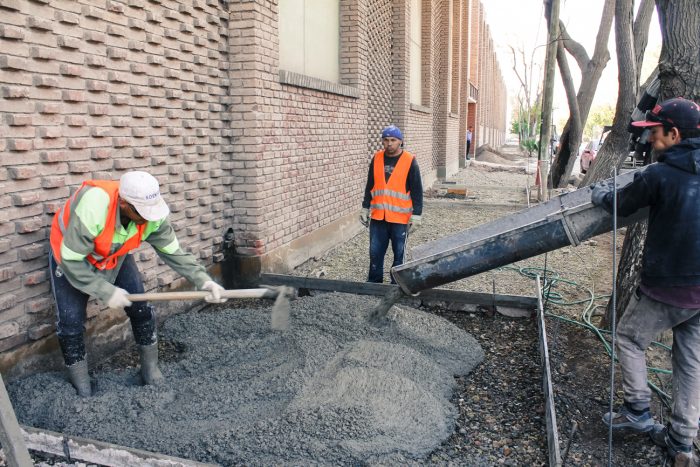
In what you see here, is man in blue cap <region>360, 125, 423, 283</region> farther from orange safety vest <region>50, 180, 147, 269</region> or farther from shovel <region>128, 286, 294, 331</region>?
orange safety vest <region>50, 180, 147, 269</region>

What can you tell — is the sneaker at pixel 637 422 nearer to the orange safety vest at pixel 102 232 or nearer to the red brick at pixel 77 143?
the orange safety vest at pixel 102 232

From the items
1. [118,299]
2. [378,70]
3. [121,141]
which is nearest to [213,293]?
[118,299]

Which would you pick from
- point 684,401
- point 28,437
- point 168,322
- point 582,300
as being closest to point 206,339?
point 168,322

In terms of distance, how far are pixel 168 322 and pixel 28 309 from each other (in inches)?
56.2

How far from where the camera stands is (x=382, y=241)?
6246 millimetres

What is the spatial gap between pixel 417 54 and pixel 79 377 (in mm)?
13589

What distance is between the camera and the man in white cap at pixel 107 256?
3219 millimetres

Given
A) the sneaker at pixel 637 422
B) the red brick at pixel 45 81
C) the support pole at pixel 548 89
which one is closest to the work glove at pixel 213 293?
the red brick at pixel 45 81

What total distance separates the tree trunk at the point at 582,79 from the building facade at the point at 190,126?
530cm

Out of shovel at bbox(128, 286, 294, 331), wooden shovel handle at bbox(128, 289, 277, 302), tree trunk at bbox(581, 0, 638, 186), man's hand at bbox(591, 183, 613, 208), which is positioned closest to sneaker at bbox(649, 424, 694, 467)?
man's hand at bbox(591, 183, 613, 208)

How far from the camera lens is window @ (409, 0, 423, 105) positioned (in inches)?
576

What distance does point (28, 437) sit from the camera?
9.84 ft

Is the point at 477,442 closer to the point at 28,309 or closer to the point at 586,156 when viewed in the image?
the point at 28,309

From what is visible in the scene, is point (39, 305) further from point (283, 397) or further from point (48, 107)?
point (283, 397)
